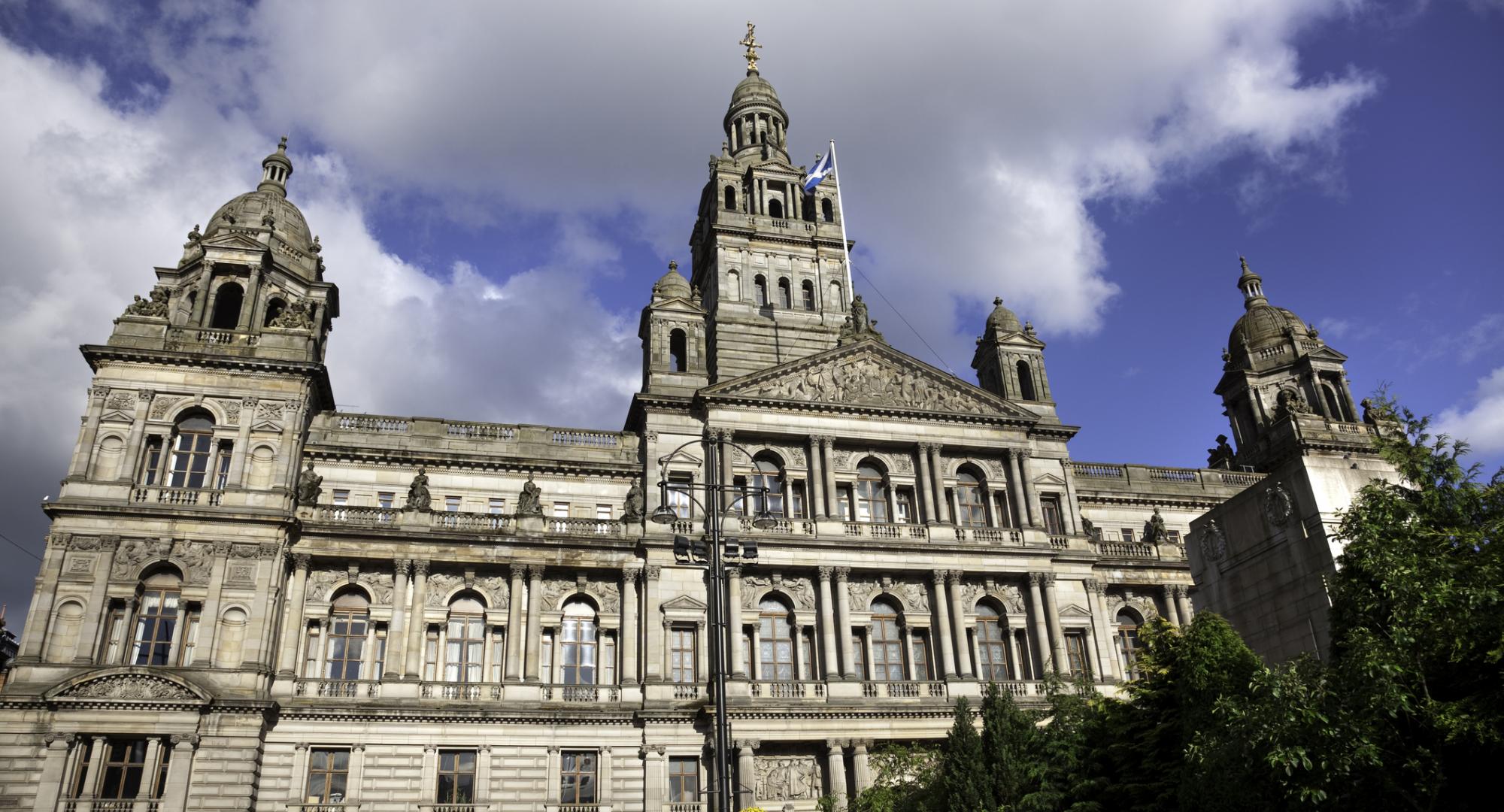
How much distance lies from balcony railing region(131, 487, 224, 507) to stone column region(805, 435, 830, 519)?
71.8 ft

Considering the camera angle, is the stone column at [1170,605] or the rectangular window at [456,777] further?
the stone column at [1170,605]

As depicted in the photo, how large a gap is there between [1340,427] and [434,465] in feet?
134

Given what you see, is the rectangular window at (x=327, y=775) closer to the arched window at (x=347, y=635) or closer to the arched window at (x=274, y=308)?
the arched window at (x=347, y=635)

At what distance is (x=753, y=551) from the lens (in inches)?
902

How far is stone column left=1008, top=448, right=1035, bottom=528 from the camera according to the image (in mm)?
45031

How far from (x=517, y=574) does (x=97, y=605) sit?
13593mm

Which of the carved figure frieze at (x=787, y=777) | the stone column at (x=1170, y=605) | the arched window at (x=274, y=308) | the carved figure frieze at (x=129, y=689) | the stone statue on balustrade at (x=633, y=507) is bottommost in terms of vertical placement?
the carved figure frieze at (x=787, y=777)

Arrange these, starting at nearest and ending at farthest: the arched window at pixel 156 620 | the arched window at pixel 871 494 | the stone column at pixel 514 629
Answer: the arched window at pixel 156 620, the stone column at pixel 514 629, the arched window at pixel 871 494

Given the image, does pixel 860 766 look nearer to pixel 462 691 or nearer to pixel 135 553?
pixel 462 691

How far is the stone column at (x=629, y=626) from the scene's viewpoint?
39500 mm

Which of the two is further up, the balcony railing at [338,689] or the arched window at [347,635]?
the arched window at [347,635]

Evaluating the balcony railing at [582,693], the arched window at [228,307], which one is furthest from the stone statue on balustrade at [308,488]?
the balcony railing at [582,693]

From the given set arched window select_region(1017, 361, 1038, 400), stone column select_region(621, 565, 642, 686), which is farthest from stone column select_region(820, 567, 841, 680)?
arched window select_region(1017, 361, 1038, 400)

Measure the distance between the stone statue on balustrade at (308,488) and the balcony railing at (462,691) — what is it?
26.9 feet
